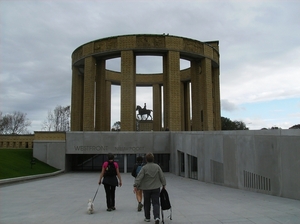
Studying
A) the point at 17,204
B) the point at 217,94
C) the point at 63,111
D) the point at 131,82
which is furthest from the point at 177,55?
the point at 63,111

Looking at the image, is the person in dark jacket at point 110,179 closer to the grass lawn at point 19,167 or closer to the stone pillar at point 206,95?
the grass lawn at point 19,167

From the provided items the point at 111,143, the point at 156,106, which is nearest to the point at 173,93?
the point at 111,143

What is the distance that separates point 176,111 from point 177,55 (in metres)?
4.96

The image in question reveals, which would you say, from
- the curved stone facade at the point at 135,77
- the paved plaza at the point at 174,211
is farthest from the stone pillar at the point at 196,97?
the paved plaza at the point at 174,211

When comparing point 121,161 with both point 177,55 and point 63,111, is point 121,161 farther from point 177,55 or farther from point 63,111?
point 63,111

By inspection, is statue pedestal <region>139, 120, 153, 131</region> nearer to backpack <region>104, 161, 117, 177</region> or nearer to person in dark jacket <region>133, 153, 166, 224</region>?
backpack <region>104, 161, 117, 177</region>

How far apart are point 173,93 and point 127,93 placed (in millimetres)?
3990

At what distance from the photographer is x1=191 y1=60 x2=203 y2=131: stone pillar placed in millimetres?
27531

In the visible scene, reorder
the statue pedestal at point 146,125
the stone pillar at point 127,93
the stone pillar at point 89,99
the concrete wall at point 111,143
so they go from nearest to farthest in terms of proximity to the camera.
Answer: the concrete wall at point 111,143
the stone pillar at point 127,93
the stone pillar at point 89,99
the statue pedestal at point 146,125

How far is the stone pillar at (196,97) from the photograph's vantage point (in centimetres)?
2753

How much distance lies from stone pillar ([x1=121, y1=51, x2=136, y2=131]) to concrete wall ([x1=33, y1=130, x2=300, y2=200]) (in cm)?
221

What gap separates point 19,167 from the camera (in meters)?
16.2

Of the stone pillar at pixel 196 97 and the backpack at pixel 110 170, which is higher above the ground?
the stone pillar at pixel 196 97

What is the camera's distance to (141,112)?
119 ft
